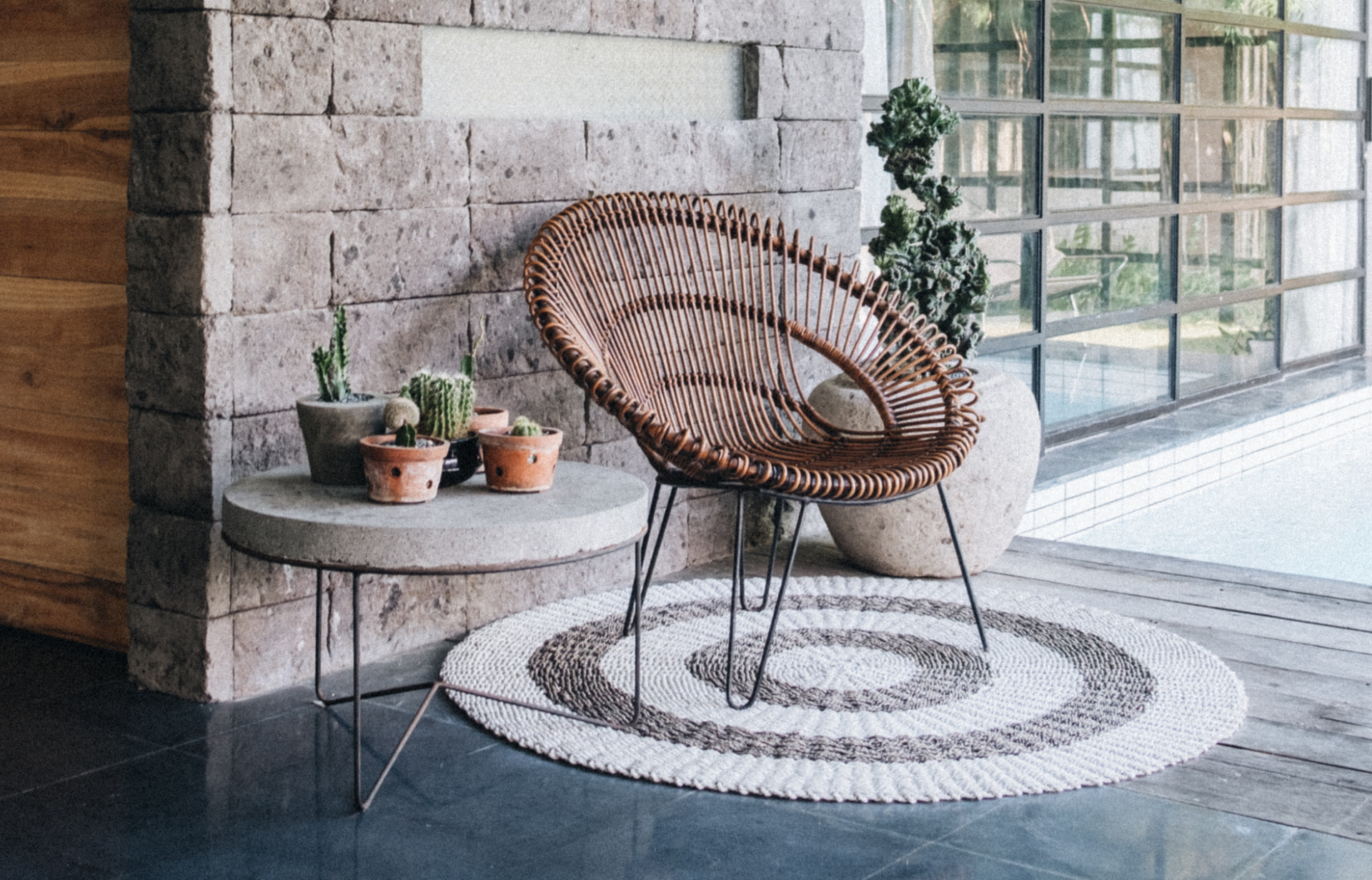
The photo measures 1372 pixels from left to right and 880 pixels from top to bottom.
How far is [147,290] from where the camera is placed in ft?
9.30

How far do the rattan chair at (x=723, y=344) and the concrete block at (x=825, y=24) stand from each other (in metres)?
0.68

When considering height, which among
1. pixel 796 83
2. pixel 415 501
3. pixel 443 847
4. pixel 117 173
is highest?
pixel 796 83

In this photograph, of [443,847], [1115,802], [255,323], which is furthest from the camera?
[255,323]

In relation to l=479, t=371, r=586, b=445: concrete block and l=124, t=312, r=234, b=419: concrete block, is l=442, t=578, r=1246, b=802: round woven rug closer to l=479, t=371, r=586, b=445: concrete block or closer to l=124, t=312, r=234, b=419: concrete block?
l=479, t=371, r=586, b=445: concrete block

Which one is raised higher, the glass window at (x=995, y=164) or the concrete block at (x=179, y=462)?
the glass window at (x=995, y=164)

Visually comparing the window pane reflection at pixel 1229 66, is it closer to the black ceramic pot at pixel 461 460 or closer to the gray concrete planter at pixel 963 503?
the gray concrete planter at pixel 963 503

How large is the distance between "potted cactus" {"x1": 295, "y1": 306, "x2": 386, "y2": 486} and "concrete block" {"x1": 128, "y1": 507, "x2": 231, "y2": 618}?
0.31 meters

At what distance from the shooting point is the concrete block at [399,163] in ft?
9.78

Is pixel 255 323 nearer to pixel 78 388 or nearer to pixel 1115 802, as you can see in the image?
pixel 78 388

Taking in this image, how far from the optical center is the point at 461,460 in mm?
2631

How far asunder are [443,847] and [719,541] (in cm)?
183

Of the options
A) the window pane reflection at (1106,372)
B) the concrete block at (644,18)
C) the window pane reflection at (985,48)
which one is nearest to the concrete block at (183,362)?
the concrete block at (644,18)

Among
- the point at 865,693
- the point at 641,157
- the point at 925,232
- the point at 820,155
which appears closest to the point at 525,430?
the point at 865,693

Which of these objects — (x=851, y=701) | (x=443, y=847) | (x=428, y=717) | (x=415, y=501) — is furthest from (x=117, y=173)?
(x=851, y=701)
